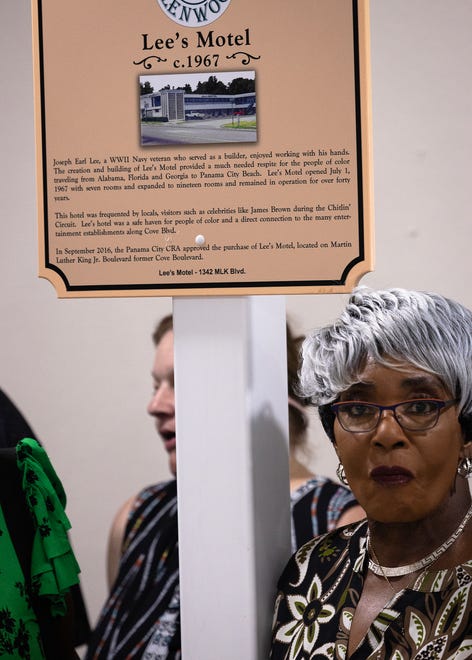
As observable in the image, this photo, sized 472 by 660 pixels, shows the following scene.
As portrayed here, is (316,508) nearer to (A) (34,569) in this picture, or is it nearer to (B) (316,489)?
(B) (316,489)

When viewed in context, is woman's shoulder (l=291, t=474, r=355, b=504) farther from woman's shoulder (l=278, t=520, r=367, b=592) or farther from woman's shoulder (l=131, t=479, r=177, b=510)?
woman's shoulder (l=278, t=520, r=367, b=592)

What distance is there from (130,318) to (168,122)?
1.52 metres

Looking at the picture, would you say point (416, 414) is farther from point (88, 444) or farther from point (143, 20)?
point (88, 444)

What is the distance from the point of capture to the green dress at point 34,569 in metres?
1.57

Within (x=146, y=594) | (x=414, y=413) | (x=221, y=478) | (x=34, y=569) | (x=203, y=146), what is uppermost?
(x=203, y=146)

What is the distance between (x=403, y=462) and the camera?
1.27m

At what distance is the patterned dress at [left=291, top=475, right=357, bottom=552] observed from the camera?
236 centimetres

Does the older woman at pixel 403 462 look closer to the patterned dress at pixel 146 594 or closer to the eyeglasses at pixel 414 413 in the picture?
the eyeglasses at pixel 414 413

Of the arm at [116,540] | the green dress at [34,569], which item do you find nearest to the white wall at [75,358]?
the arm at [116,540]

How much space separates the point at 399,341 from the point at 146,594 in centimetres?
145

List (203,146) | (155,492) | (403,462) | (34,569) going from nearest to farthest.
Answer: (403,462) → (203,146) → (34,569) → (155,492)

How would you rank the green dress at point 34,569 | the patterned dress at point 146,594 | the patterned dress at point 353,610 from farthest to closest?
the patterned dress at point 146,594
the green dress at point 34,569
the patterned dress at point 353,610

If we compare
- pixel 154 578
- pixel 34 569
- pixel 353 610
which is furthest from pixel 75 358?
pixel 353 610

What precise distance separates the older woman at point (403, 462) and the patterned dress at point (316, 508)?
987 millimetres
